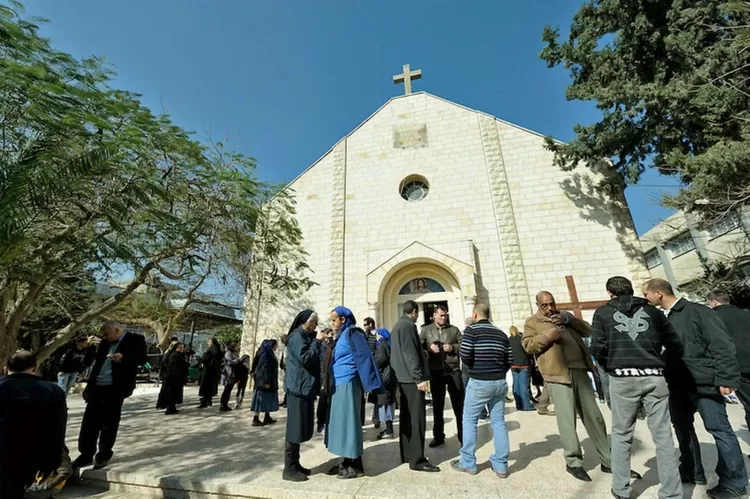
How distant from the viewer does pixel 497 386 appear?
11.2ft

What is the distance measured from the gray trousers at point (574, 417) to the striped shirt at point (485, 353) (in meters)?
0.57

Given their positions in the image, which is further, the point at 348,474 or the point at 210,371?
the point at 210,371

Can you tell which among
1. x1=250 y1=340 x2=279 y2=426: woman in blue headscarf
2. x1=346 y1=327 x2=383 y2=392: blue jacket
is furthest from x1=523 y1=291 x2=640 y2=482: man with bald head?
x1=250 y1=340 x2=279 y2=426: woman in blue headscarf

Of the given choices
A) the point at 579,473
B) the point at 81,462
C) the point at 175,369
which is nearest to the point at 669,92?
the point at 579,473

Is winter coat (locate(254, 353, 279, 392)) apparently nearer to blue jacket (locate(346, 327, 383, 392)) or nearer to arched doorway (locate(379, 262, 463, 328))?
blue jacket (locate(346, 327, 383, 392))

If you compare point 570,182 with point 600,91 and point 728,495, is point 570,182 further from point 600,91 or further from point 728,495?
point 728,495

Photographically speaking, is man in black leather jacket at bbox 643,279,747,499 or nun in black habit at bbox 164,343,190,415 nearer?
man in black leather jacket at bbox 643,279,747,499

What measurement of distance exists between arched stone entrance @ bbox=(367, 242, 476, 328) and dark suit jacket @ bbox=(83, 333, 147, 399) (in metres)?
6.40

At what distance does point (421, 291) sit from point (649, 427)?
315 inches

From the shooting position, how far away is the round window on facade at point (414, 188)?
11516mm

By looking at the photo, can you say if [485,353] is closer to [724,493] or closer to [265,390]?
[724,493]

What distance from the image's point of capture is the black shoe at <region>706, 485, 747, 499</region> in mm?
2684

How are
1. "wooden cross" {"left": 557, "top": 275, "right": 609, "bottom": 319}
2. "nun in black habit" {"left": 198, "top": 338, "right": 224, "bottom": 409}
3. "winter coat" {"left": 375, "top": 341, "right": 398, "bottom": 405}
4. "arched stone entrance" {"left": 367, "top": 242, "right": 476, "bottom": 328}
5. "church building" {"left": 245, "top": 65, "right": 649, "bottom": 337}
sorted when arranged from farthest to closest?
1. "arched stone entrance" {"left": 367, "top": 242, "right": 476, "bottom": 328}
2. "church building" {"left": 245, "top": 65, "right": 649, "bottom": 337}
3. "wooden cross" {"left": 557, "top": 275, "right": 609, "bottom": 319}
4. "nun in black habit" {"left": 198, "top": 338, "right": 224, "bottom": 409}
5. "winter coat" {"left": 375, "top": 341, "right": 398, "bottom": 405}

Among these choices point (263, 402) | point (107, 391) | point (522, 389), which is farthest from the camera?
point (522, 389)
